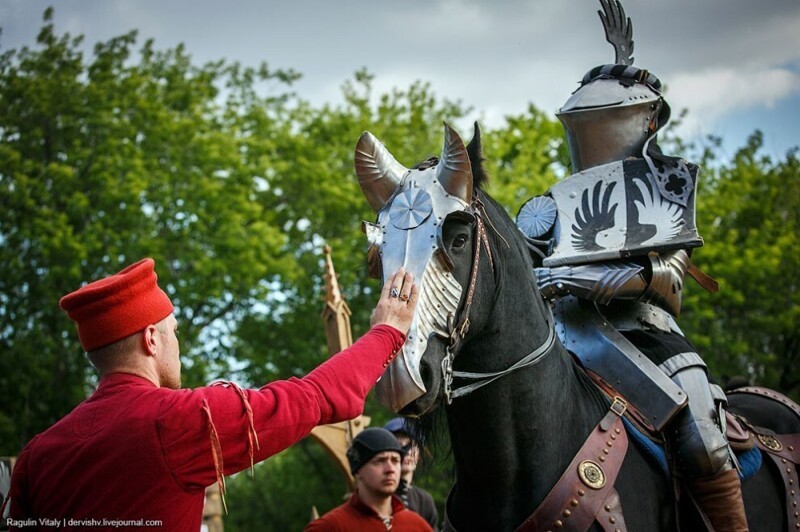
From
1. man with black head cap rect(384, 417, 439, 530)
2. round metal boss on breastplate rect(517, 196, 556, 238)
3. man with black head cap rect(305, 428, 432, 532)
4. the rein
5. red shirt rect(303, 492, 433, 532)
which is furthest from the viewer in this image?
man with black head cap rect(384, 417, 439, 530)

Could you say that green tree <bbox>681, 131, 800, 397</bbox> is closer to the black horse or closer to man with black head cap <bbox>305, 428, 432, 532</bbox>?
man with black head cap <bbox>305, 428, 432, 532</bbox>

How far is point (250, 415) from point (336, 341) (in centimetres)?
479

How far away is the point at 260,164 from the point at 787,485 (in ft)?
62.6

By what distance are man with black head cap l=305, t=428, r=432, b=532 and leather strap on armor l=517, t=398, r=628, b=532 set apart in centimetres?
213

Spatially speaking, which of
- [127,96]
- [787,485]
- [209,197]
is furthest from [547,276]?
[127,96]

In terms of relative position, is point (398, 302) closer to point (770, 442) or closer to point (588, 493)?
point (588, 493)

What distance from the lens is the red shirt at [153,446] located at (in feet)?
8.79

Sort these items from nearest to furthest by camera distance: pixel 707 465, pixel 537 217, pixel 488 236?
pixel 488 236, pixel 707 465, pixel 537 217

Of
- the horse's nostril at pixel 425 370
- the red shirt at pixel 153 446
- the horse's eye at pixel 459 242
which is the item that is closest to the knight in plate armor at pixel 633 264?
the horse's eye at pixel 459 242

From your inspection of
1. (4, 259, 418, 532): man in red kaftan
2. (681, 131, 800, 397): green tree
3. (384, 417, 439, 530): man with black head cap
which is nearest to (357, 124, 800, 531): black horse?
(4, 259, 418, 532): man in red kaftan

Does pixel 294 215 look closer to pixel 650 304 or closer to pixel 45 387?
pixel 45 387

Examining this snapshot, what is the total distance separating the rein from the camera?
3576 mm

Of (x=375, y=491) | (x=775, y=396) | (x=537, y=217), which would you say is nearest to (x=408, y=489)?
(x=375, y=491)

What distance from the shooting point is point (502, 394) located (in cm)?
390
